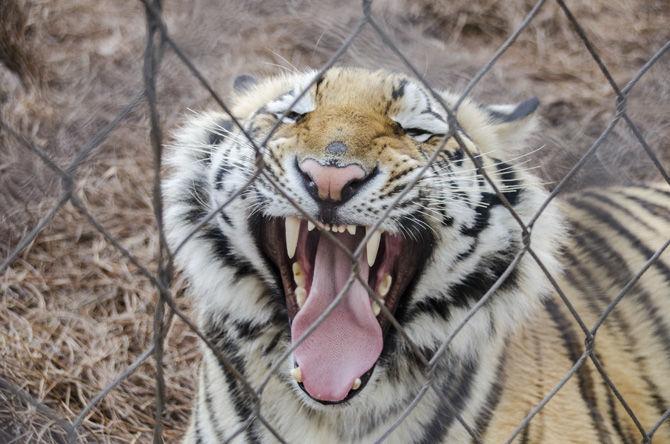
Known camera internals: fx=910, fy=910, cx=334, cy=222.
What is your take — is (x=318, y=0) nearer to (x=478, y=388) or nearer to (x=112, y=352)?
(x=112, y=352)

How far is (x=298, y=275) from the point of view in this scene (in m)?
1.53

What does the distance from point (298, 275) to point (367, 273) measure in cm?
12

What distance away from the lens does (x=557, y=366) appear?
1738 mm

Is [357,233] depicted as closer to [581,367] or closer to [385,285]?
[385,285]

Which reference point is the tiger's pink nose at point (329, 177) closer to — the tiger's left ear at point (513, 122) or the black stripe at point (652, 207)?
the tiger's left ear at point (513, 122)

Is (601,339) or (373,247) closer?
(373,247)

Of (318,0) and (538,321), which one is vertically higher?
(318,0)

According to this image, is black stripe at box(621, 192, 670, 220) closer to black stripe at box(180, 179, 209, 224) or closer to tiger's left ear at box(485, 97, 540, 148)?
tiger's left ear at box(485, 97, 540, 148)

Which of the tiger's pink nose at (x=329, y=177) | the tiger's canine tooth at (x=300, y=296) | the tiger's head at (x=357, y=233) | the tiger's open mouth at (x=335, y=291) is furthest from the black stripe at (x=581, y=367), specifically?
the tiger's pink nose at (x=329, y=177)

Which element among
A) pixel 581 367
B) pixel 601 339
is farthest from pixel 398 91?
pixel 601 339

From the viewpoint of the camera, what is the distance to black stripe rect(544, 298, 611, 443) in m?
1.73

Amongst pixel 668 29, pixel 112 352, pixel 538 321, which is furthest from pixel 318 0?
pixel 538 321

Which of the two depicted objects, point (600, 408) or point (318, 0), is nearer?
point (600, 408)

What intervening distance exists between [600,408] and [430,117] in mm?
676
